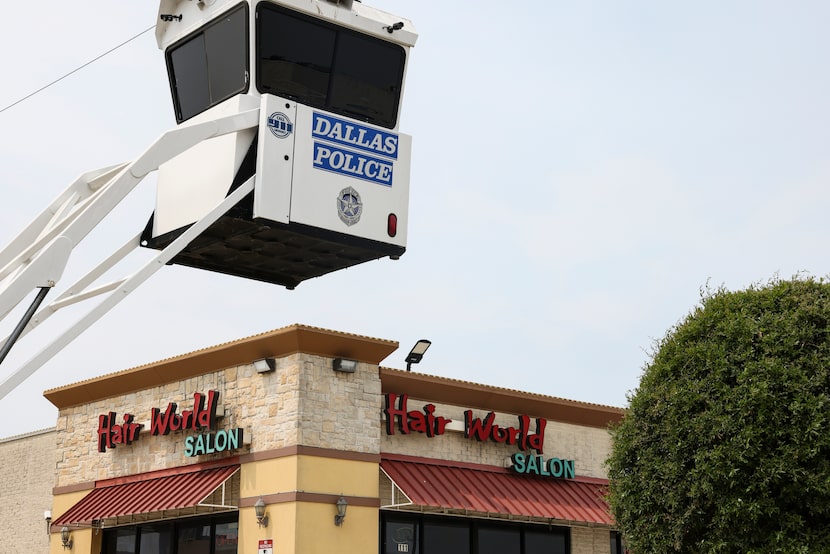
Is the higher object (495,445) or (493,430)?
(493,430)

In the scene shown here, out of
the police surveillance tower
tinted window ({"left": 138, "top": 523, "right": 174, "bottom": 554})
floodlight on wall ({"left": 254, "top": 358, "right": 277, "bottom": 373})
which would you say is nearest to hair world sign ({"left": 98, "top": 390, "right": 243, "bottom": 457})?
floodlight on wall ({"left": 254, "top": 358, "right": 277, "bottom": 373})

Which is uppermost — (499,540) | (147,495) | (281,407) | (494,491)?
(281,407)

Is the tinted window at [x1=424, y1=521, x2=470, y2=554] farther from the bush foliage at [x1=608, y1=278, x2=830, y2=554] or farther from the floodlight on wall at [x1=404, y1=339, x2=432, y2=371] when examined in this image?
the bush foliage at [x1=608, y1=278, x2=830, y2=554]

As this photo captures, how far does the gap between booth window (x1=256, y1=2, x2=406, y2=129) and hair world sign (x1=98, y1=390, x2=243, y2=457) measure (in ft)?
28.5

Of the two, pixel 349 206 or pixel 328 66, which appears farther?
Answer: pixel 328 66

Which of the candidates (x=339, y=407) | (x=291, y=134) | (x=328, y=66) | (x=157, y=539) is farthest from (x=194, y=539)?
(x=328, y=66)

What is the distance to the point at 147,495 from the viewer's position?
964 inches

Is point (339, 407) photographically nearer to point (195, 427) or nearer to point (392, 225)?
point (195, 427)

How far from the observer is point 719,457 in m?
16.3

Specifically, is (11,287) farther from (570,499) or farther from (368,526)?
(570,499)

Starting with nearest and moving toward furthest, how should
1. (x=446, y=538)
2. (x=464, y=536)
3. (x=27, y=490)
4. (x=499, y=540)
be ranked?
(x=446, y=538), (x=464, y=536), (x=499, y=540), (x=27, y=490)

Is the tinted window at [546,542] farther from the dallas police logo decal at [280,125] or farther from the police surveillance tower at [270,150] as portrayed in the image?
the dallas police logo decal at [280,125]

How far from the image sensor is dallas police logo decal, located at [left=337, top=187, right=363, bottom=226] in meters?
16.1

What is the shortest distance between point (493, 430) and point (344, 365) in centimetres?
479
